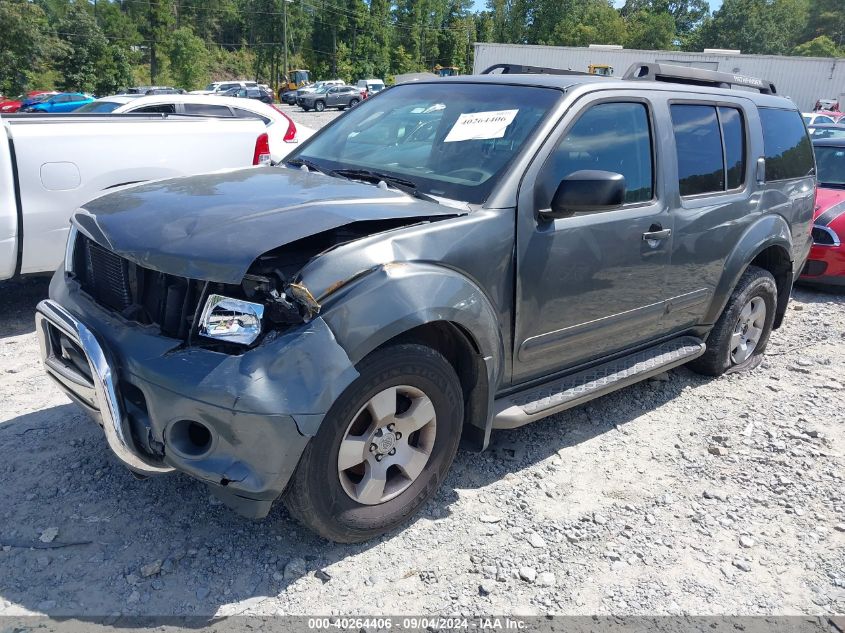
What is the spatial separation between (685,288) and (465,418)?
1.77m

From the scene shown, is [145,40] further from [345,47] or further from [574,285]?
[574,285]

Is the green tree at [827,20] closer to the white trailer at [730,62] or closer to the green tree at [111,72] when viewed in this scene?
the white trailer at [730,62]

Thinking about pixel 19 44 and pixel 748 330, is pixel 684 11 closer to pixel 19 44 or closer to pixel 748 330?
pixel 19 44

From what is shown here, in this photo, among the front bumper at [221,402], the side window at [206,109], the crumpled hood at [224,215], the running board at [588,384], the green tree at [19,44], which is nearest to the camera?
the front bumper at [221,402]

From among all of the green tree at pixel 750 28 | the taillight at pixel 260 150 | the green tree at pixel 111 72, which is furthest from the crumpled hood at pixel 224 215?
the green tree at pixel 750 28

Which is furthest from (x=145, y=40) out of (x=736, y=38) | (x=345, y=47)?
(x=736, y=38)

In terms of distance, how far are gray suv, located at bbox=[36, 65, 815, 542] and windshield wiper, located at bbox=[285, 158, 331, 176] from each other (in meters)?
0.02

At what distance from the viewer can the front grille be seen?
2607 millimetres

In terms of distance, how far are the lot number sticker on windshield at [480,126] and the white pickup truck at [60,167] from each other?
2397 millimetres

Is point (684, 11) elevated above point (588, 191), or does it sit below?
above

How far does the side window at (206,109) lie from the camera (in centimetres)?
1027

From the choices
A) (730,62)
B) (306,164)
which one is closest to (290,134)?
(306,164)

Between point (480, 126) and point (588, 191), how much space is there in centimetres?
72

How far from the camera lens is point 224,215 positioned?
2.77 m
